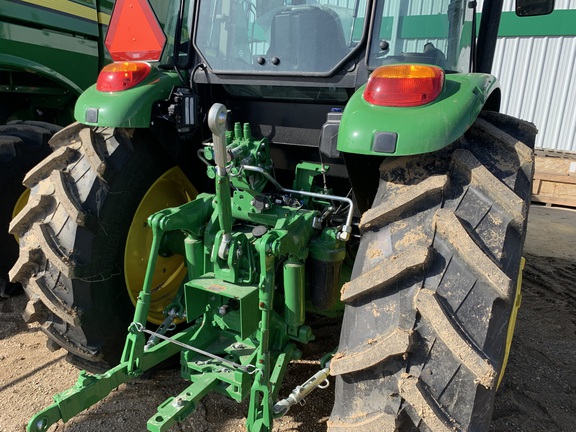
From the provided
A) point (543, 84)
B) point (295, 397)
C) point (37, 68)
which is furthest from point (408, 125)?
point (543, 84)

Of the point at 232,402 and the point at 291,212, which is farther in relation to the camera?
the point at 232,402

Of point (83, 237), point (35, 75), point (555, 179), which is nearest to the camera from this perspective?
point (83, 237)

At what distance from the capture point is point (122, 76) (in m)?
1.96

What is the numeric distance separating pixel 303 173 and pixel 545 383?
5.56 feet

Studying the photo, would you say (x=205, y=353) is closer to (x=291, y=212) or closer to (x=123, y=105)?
(x=291, y=212)

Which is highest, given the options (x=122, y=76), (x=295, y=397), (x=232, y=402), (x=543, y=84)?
(x=543, y=84)

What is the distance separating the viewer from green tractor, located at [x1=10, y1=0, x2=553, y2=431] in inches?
48.8

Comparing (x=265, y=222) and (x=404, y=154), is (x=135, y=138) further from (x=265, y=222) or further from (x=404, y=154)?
(x=404, y=154)

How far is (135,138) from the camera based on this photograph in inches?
78.5

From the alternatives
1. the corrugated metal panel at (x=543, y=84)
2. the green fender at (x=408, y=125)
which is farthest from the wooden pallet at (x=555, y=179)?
the green fender at (x=408, y=125)

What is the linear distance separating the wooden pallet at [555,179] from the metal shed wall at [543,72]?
1630 millimetres

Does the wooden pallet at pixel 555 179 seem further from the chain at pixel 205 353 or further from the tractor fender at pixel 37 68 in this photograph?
the chain at pixel 205 353

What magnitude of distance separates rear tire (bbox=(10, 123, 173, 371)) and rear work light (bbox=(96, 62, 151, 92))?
0.60 ft

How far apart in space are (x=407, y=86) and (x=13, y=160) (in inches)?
95.0
